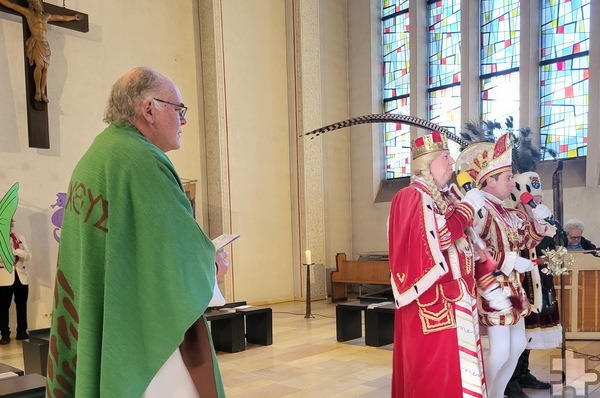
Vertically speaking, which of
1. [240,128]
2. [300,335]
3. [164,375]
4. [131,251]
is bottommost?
[300,335]

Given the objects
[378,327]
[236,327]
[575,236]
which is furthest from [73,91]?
[575,236]

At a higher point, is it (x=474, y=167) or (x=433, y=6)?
(x=433, y=6)

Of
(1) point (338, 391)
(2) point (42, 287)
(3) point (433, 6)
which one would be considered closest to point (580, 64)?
(3) point (433, 6)

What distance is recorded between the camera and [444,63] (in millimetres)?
10258

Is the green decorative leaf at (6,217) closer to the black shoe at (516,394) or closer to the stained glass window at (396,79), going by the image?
the black shoe at (516,394)

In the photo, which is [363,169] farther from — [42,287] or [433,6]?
[42,287]

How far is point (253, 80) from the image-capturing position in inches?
381

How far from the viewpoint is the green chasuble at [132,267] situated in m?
1.63

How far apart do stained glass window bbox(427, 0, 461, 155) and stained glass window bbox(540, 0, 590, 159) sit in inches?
61.2

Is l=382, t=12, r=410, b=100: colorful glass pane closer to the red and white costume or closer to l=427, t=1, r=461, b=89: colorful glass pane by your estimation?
l=427, t=1, r=461, b=89: colorful glass pane

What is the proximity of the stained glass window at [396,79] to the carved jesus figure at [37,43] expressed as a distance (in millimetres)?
6373

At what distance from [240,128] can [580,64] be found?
5.49m

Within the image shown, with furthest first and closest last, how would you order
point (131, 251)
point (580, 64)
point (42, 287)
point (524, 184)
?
point (580, 64) → point (42, 287) → point (524, 184) → point (131, 251)

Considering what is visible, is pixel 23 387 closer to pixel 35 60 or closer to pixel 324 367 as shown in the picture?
pixel 324 367
